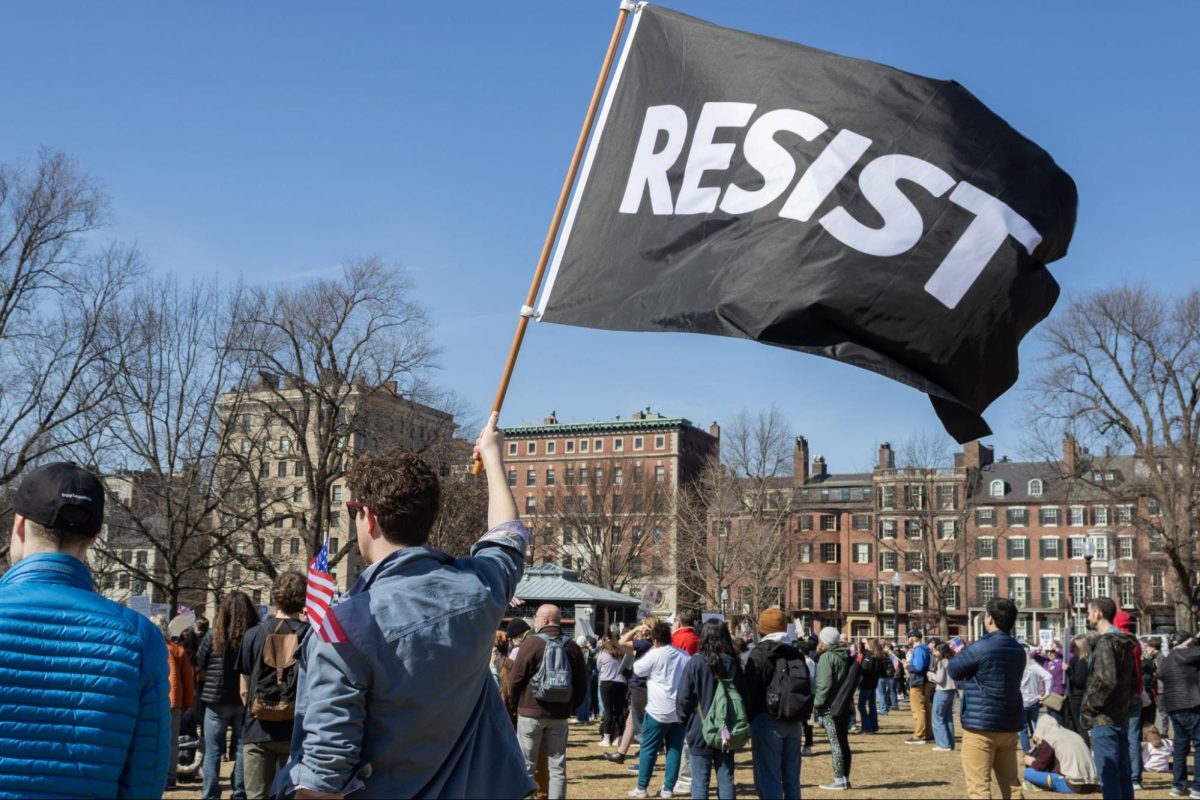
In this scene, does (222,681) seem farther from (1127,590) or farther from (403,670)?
(1127,590)

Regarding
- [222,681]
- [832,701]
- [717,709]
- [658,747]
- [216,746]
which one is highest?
[222,681]

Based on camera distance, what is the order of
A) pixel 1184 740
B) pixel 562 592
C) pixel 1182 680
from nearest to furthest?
pixel 1182 680 < pixel 1184 740 < pixel 562 592

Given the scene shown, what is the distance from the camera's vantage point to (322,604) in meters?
3.29

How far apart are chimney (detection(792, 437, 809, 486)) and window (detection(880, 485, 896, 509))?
924 cm

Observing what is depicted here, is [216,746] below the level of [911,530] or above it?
below

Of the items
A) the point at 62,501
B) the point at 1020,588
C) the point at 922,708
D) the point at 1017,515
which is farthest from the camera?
the point at 1017,515

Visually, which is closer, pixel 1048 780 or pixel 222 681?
pixel 222 681

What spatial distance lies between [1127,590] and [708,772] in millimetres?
78208

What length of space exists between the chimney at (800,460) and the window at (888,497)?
924 cm

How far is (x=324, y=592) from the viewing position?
3.41 meters

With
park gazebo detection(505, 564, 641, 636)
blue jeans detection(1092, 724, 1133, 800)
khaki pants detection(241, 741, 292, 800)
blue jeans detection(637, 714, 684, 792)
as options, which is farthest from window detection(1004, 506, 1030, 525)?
khaki pants detection(241, 741, 292, 800)

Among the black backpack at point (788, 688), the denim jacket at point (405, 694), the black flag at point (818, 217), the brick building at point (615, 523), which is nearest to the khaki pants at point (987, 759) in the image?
the black backpack at point (788, 688)

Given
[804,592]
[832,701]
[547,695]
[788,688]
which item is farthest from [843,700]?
[804,592]

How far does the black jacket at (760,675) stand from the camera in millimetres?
10867
